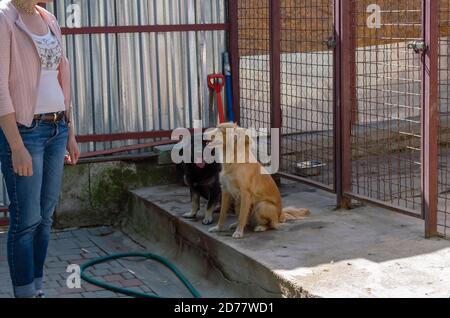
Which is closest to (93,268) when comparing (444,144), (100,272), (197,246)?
(100,272)

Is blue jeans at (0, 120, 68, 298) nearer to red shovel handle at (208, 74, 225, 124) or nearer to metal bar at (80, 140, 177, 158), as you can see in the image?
metal bar at (80, 140, 177, 158)

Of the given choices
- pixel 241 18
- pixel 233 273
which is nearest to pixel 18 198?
pixel 233 273

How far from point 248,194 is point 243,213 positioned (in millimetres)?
169

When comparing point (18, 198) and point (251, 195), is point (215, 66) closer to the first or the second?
point (251, 195)

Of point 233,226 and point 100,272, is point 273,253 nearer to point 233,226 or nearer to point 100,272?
point 233,226

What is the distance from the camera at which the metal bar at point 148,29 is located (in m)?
8.09

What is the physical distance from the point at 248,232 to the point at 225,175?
1.69ft

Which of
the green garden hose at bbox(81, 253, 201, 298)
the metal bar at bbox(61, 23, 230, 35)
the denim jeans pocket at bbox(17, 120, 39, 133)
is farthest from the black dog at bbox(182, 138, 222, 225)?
the denim jeans pocket at bbox(17, 120, 39, 133)

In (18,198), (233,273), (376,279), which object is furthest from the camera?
(233,273)

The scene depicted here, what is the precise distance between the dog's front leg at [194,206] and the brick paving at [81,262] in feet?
2.28

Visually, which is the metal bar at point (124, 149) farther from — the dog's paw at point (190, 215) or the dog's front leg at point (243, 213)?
the dog's front leg at point (243, 213)

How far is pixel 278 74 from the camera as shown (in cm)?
795

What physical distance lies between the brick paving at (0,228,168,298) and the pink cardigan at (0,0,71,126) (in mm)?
1987

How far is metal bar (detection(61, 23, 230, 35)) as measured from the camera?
319 inches
